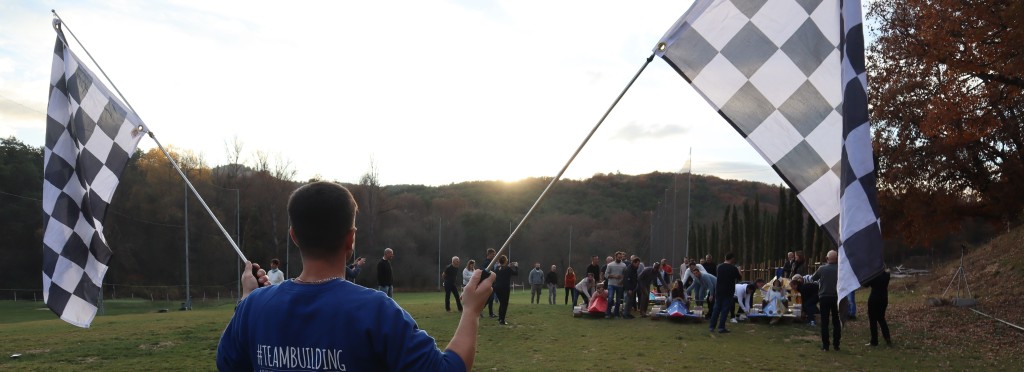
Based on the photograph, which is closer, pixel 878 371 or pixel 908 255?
pixel 878 371

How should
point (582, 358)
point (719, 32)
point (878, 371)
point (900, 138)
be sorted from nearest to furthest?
point (719, 32)
point (878, 371)
point (582, 358)
point (900, 138)

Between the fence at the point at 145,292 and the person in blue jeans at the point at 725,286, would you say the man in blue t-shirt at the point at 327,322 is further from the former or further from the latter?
the fence at the point at 145,292

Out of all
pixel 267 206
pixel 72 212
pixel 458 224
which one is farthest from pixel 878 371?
pixel 458 224

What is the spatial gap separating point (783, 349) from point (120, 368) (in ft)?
34.1

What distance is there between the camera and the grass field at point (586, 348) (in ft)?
35.8

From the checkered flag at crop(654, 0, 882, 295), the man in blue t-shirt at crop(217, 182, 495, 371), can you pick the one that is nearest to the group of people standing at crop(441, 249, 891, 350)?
the checkered flag at crop(654, 0, 882, 295)

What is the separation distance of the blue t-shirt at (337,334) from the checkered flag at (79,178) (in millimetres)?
5359

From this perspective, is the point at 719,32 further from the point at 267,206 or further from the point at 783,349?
the point at 267,206

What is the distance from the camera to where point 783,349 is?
41.8ft

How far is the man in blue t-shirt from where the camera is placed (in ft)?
7.14

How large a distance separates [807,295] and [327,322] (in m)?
15.7

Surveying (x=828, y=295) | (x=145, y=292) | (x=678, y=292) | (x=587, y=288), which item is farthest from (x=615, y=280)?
(x=145, y=292)

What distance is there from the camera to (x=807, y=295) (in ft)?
52.9

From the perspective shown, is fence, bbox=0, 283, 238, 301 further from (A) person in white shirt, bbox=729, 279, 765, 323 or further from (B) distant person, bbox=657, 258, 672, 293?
(A) person in white shirt, bbox=729, 279, 765, 323
